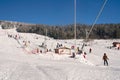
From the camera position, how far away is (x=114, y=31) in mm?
172250

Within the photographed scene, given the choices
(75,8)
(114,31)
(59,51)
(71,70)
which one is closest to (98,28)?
(114,31)

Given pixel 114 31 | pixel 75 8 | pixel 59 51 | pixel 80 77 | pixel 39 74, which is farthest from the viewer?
pixel 114 31

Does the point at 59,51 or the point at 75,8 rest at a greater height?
the point at 75,8

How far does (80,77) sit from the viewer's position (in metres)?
17.1

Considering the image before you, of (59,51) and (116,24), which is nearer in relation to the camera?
(59,51)

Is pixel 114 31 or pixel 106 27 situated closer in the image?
pixel 114 31

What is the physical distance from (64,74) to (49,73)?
113 cm

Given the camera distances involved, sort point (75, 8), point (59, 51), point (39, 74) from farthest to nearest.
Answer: point (59, 51), point (75, 8), point (39, 74)

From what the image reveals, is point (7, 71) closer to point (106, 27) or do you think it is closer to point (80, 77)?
point (80, 77)

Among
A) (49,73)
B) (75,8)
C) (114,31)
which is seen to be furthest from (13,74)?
(114,31)

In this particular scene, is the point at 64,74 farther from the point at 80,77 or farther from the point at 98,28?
the point at 98,28

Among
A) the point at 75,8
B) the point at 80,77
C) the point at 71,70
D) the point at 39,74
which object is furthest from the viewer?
the point at 75,8

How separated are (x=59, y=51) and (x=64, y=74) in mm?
39174

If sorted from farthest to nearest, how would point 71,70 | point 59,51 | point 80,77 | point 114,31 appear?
point 114,31 < point 59,51 < point 71,70 < point 80,77
